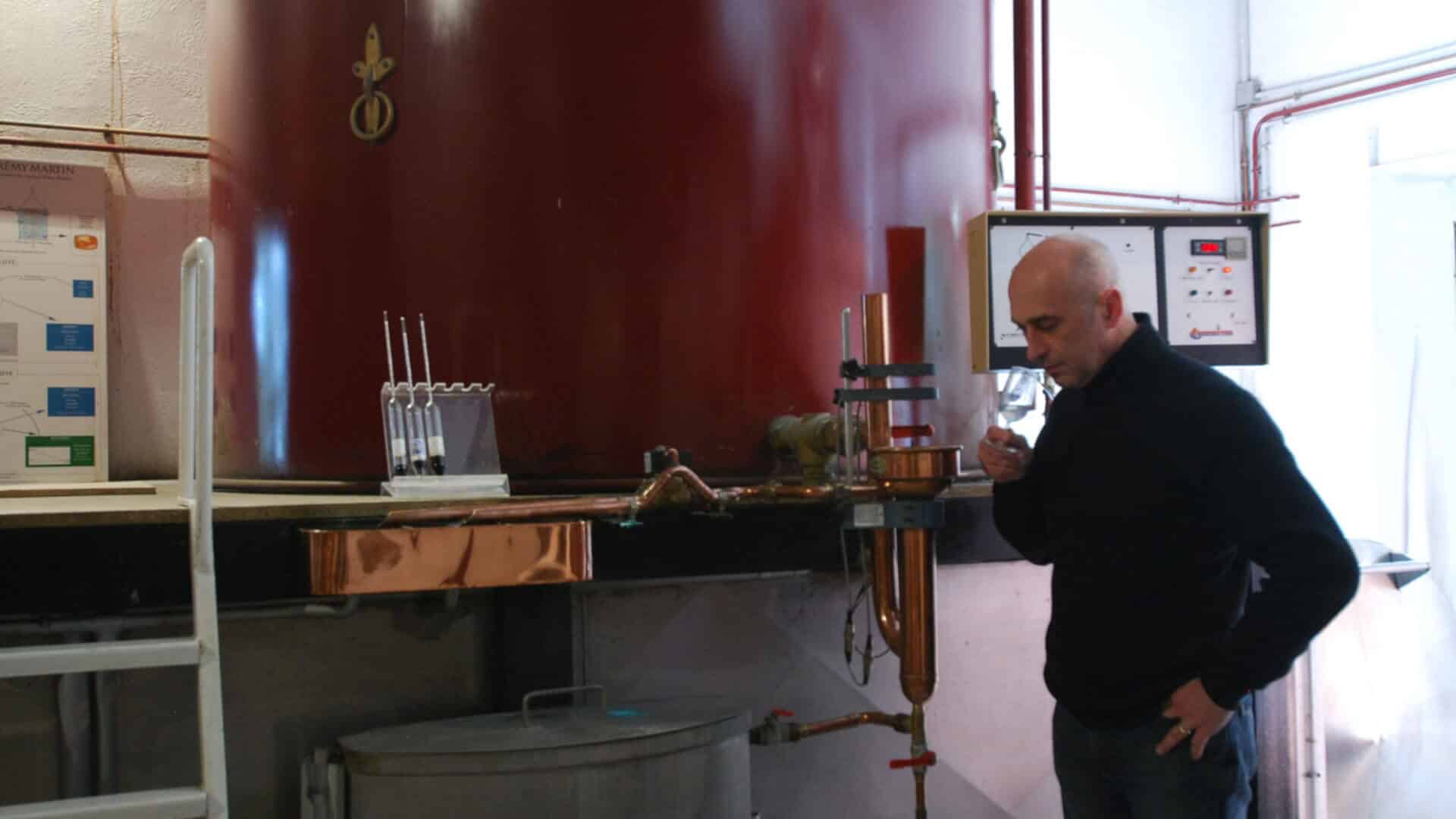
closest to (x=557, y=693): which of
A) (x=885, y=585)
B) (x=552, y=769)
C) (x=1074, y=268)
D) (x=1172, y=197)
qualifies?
(x=552, y=769)

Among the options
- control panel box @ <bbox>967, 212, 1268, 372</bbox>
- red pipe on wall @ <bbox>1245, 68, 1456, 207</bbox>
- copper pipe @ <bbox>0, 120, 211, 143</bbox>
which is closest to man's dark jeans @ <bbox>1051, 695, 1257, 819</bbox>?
control panel box @ <bbox>967, 212, 1268, 372</bbox>

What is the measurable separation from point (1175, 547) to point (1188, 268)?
3.90 feet

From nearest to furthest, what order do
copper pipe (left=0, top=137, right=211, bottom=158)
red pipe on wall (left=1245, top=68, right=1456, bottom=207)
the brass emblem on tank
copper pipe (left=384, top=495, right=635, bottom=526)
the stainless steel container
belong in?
copper pipe (left=384, top=495, right=635, bottom=526) → the stainless steel container → the brass emblem on tank → copper pipe (left=0, top=137, right=211, bottom=158) → red pipe on wall (left=1245, top=68, right=1456, bottom=207)

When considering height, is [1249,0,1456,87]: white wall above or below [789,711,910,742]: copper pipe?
above

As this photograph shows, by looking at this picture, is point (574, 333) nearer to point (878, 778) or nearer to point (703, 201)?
point (703, 201)

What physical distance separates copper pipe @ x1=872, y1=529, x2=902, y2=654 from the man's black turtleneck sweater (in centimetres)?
42

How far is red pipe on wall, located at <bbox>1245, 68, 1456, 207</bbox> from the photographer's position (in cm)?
511

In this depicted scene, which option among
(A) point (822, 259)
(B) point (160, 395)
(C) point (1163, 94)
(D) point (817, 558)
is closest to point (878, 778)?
(D) point (817, 558)

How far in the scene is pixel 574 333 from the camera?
2447 mm

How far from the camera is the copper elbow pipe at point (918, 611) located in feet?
7.63

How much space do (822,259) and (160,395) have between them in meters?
1.55

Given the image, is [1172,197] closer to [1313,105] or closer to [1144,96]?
[1144,96]

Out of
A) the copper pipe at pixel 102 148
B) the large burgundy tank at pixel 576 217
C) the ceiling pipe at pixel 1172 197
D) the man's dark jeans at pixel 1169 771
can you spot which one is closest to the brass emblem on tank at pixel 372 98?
the large burgundy tank at pixel 576 217

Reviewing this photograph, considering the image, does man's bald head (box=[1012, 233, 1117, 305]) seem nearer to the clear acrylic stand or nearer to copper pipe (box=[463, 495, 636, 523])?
copper pipe (box=[463, 495, 636, 523])
